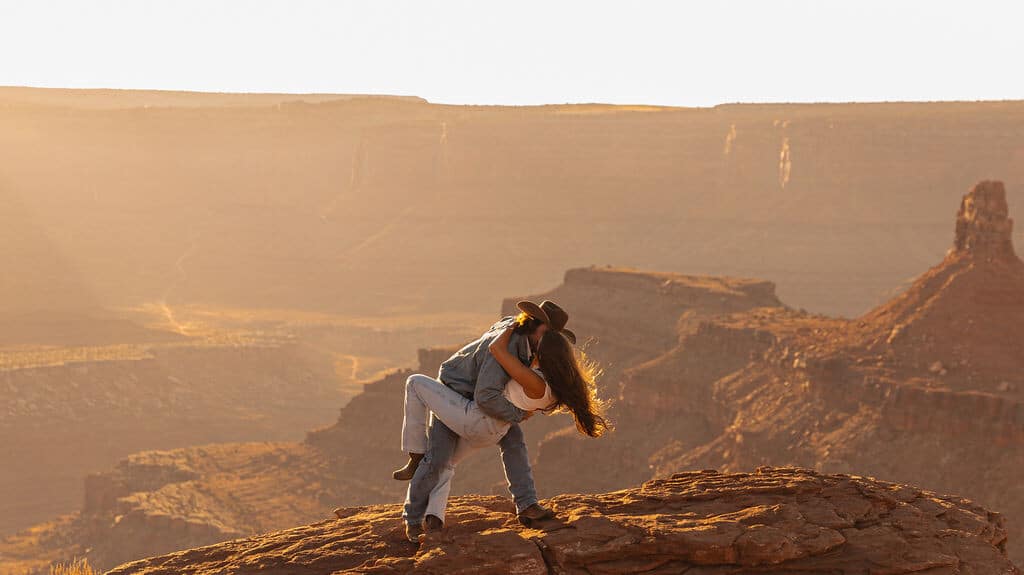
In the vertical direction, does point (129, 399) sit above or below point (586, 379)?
below

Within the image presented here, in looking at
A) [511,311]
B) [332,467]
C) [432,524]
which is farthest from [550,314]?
[511,311]

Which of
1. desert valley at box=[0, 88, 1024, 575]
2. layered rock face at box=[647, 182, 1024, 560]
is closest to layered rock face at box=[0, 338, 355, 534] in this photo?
desert valley at box=[0, 88, 1024, 575]

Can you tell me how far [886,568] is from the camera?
11.3 meters

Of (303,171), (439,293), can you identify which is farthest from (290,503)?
(303,171)

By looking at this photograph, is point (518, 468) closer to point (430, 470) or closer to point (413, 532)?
point (430, 470)

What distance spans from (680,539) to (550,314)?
225cm

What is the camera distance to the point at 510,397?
11555 mm

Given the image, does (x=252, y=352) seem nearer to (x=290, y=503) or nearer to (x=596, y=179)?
(x=290, y=503)

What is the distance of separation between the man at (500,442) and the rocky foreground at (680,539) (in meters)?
0.23

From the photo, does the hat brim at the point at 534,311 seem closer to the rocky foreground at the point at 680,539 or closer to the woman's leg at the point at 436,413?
the woman's leg at the point at 436,413

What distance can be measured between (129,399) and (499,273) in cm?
6974

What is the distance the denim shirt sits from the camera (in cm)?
1147

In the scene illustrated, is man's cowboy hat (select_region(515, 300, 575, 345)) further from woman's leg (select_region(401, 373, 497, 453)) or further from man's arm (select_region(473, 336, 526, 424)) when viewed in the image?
woman's leg (select_region(401, 373, 497, 453))

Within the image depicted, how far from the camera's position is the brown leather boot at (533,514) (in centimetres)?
1180
